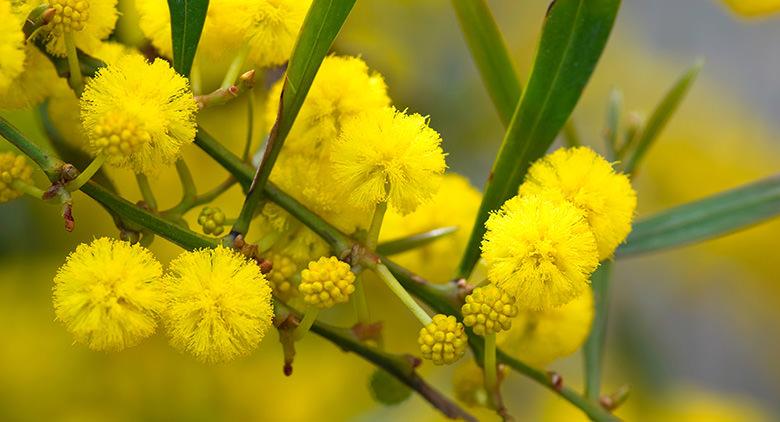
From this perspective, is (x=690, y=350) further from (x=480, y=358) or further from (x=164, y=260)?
(x=480, y=358)

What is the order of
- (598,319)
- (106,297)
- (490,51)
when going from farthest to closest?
(598,319), (490,51), (106,297)

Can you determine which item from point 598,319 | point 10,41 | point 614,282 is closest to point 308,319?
point 10,41

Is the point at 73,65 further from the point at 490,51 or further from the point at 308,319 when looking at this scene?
the point at 490,51

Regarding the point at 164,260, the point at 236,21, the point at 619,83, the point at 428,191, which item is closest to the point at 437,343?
the point at 428,191

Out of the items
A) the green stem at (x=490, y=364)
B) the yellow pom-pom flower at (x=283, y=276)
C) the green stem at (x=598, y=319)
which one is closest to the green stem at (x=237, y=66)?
the yellow pom-pom flower at (x=283, y=276)

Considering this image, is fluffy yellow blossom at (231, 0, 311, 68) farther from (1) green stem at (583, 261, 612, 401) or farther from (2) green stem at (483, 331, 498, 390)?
(1) green stem at (583, 261, 612, 401)
